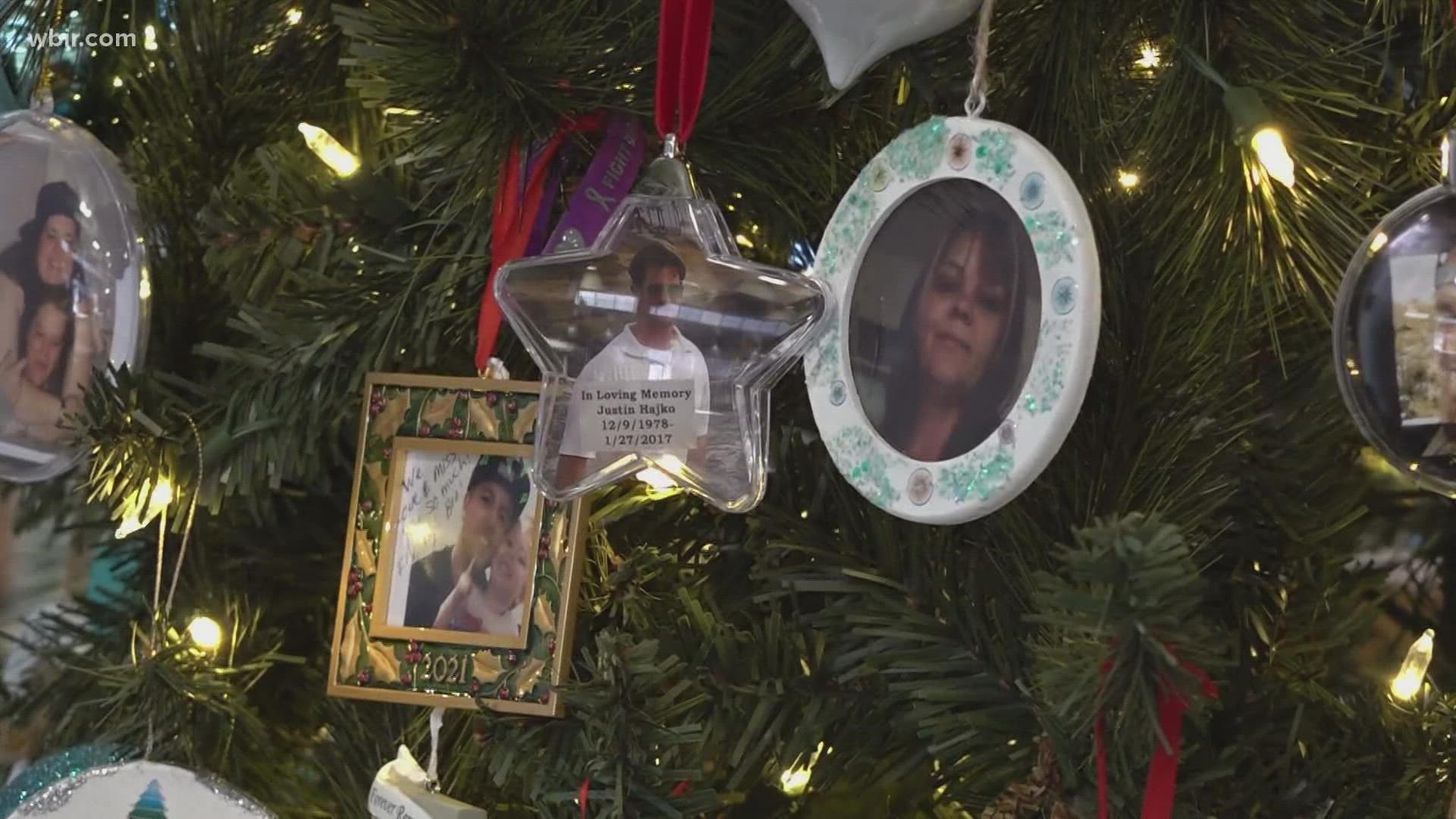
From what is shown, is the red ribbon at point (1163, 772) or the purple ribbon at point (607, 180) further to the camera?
the purple ribbon at point (607, 180)

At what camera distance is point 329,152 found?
25.9 inches

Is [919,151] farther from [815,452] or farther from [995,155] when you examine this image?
[815,452]

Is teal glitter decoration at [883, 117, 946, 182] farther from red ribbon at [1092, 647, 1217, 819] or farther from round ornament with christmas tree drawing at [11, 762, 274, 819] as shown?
round ornament with christmas tree drawing at [11, 762, 274, 819]

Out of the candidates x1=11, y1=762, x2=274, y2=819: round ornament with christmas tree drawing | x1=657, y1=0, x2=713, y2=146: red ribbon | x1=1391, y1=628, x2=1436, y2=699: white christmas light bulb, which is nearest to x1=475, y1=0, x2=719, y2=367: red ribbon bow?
x1=657, y1=0, x2=713, y2=146: red ribbon

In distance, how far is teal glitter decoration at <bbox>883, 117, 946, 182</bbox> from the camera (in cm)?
52

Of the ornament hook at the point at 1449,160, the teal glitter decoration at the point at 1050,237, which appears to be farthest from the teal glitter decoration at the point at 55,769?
the ornament hook at the point at 1449,160

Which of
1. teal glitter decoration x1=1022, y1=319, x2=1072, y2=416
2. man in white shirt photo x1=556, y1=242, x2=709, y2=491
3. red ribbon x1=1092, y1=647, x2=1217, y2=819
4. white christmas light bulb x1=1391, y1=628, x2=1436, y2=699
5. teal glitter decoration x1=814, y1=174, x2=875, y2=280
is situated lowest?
red ribbon x1=1092, y1=647, x2=1217, y2=819

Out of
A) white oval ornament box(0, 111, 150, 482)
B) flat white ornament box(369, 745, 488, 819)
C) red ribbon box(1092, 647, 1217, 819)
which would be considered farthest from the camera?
white oval ornament box(0, 111, 150, 482)

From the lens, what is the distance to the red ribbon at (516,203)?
1.95 feet

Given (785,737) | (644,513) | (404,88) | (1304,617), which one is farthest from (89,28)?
(1304,617)

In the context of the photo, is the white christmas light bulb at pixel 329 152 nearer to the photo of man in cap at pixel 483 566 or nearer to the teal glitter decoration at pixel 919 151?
the photo of man in cap at pixel 483 566

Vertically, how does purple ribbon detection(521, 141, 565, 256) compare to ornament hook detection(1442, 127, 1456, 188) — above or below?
above

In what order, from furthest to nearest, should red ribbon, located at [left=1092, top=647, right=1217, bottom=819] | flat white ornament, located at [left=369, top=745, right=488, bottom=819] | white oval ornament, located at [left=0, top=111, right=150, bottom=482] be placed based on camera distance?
white oval ornament, located at [left=0, top=111, right=150, bottom=482], flat white ornament, located at [left=369, top=745, right=488, bottom=819], red ribbon, located at [left=1092, top=647, right=1217, bottom=819]

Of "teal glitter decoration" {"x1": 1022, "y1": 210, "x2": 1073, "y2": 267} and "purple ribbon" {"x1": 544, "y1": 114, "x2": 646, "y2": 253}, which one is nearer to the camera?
"teal glitter decoration" {"x1": 1022, "y1": 210, "x2": 1073, "y2": 267}
